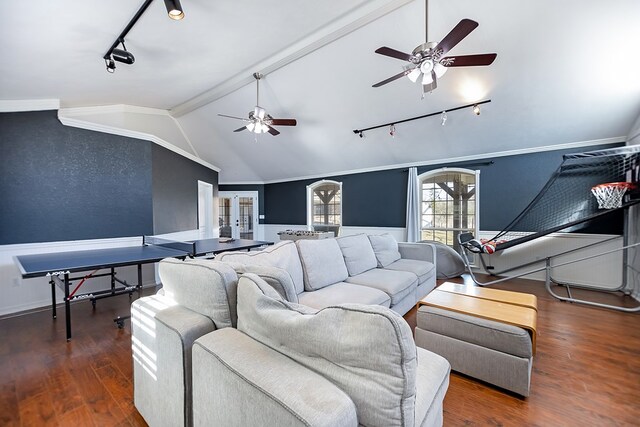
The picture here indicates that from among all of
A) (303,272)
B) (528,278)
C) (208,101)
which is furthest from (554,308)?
(208,101)

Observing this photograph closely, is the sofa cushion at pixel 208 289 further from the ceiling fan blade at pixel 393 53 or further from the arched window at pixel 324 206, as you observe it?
the arched window at pixel 324 206

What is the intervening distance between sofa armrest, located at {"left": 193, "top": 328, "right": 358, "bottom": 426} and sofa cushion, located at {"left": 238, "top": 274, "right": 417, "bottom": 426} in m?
0.04

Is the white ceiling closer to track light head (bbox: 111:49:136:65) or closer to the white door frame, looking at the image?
track light head (bbox: 111:49:136:65)

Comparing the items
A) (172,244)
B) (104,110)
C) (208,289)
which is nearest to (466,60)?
(208,289)

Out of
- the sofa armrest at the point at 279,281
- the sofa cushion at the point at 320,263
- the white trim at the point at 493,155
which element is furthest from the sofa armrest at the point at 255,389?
the white trim at the point at 493,155

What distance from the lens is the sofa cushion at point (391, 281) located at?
8.78ft

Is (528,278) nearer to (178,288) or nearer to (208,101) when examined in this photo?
(178,288)

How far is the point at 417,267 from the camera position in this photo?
3545mm

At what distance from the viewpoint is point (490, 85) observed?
3.83m

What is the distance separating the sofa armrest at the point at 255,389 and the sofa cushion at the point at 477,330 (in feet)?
5.38

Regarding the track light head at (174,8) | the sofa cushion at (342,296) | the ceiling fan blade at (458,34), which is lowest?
the sofa cushion at (342,296)

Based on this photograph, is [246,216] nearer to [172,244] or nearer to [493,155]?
[172,244]

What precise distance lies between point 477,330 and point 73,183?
543cm

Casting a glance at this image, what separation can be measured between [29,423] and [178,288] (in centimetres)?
132
